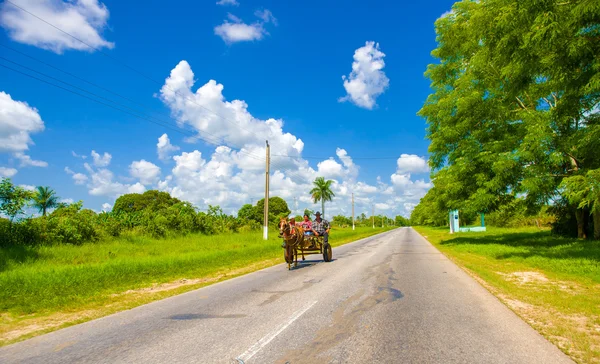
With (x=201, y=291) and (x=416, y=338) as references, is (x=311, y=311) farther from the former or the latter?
(x=201, y=291)

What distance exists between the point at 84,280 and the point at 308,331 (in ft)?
27.9

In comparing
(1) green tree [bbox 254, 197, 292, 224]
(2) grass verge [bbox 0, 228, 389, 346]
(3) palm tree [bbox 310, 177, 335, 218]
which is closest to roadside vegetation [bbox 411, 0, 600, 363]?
(2) grass verge [bbox 0, 228, 389, 346]

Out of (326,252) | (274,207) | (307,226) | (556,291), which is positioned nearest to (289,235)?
(307,226)

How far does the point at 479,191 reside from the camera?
70.5 ft

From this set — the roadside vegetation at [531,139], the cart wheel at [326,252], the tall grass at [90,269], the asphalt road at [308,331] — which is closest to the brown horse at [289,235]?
the cart wheel at [326,252]

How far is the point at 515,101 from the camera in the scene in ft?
71.1

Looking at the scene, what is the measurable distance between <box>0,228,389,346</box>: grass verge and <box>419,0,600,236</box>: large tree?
1269 cm

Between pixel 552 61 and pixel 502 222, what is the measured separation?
4905 centimetres

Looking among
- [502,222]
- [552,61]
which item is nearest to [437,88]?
[552,61]

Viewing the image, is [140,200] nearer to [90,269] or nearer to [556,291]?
[90,269]

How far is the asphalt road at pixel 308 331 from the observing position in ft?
15.2

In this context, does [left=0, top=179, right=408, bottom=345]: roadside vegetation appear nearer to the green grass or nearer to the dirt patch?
the green grass

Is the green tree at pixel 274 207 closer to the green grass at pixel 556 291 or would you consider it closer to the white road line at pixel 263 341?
the green grass at pixel 556 291

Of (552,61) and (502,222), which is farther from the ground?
(552,61)
